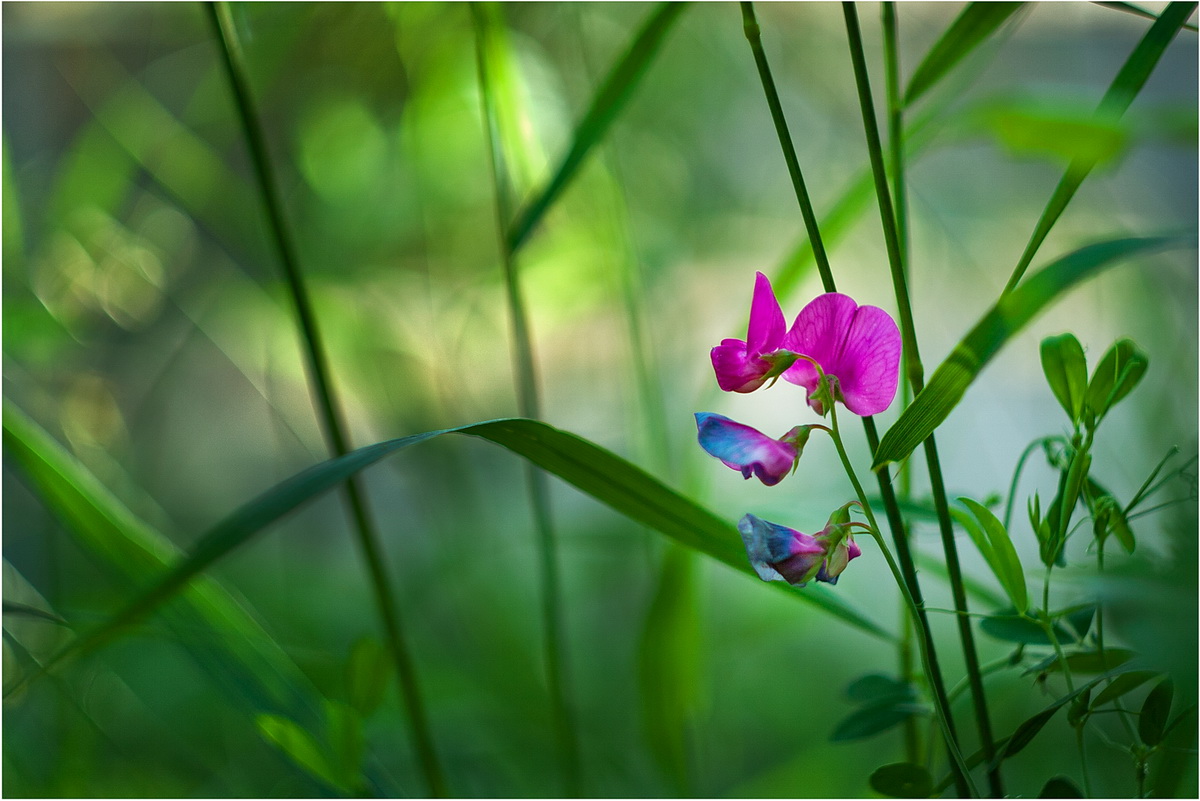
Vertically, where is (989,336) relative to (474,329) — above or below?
below

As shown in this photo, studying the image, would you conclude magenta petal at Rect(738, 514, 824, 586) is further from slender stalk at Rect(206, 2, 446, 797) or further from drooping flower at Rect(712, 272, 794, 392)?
slender stalk at Rect(206, 2, 446, 797)

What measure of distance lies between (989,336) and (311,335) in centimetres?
22

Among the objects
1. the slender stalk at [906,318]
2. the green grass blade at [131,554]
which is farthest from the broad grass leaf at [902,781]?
the green grass blade at [131,554]

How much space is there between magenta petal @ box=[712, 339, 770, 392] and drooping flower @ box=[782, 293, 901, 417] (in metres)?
A: 0.01

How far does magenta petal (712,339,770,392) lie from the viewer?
20 centimetres

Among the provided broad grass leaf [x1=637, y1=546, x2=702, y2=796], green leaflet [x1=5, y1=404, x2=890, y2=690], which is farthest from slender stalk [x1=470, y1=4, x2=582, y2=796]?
green leaflet [x1=5, y1=404, x2=890, y2=690]

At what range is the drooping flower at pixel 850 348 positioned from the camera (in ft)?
0.66

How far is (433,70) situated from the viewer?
72cm

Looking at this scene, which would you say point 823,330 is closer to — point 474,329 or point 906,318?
point 906,318

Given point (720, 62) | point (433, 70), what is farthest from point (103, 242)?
point (720, 62)

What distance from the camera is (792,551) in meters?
0.19

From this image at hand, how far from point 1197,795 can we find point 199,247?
4.20ft

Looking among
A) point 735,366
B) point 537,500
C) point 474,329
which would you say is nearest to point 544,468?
point 735,366

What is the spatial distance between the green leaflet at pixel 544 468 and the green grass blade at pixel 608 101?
101mm
